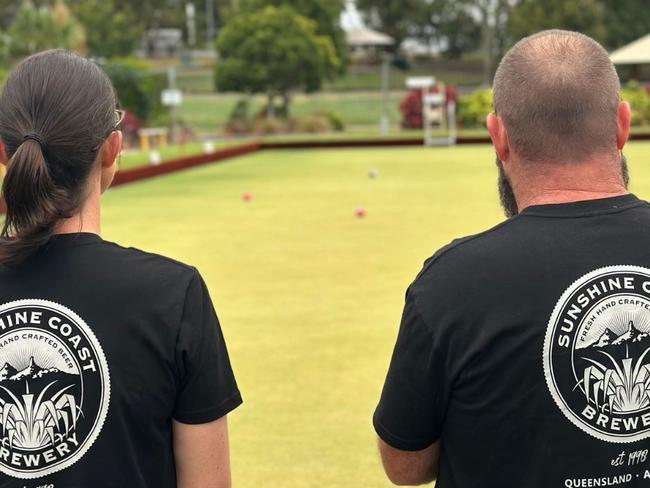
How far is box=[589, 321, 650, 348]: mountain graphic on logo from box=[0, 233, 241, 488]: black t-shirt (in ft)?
1.78

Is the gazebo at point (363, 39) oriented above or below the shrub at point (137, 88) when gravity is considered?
below

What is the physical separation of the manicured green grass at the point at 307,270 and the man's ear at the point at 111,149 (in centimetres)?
187

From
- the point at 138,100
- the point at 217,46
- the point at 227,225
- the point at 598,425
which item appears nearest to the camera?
the point at 598,425

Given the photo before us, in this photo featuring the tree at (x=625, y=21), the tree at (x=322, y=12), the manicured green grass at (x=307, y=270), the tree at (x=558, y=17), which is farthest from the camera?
the tree at (x=625, y=21)

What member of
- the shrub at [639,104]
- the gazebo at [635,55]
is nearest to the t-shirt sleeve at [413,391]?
the shrub at [639,104]

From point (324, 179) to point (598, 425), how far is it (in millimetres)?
13339

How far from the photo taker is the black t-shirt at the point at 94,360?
149 centimetres

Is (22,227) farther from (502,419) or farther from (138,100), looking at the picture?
(138,100)

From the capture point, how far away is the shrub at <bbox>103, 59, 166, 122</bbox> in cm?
2238

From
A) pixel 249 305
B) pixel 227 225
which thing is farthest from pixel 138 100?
pixel 249 305

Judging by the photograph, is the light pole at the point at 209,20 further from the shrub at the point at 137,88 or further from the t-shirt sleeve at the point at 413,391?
the t-shirt sleeve at the point at 413,391

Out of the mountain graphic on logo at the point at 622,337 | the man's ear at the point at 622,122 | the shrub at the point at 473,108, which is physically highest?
the man's ear at the point at 622,122

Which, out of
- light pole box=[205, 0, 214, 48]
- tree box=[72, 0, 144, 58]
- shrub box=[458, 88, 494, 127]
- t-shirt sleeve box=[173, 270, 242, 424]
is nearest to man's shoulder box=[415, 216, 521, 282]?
t-shirt sleeve box=[173, 270, 242, 424]

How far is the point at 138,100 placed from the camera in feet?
74.7
